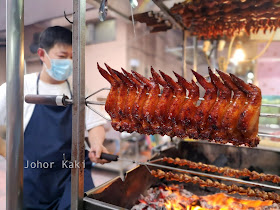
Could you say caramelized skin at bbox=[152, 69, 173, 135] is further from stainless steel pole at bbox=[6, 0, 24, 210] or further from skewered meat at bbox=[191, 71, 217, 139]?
stainless steel pole at bbox=[6, 0, 24, 210]

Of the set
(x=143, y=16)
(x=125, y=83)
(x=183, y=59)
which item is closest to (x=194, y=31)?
(x=183, y=59)

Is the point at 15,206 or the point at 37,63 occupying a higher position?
the point at 37,63

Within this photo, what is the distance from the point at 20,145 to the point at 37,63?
98cm

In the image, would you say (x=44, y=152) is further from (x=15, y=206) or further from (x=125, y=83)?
(x=125, y=83)

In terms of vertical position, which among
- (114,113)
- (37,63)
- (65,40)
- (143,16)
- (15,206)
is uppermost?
(143,16)

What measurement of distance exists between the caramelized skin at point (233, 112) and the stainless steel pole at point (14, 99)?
1.05 meters

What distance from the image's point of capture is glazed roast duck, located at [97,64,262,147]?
3.84 ft

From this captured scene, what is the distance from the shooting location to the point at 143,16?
2117mm

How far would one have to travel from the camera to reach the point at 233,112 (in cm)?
119

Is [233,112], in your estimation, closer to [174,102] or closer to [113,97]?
[174,102]

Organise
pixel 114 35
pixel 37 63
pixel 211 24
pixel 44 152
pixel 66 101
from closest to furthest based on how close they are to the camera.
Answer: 1. pixel 66 101
2. pixel 37 63
3. pixel 44 152
4. pixel 211 24
5. pixel 114 35

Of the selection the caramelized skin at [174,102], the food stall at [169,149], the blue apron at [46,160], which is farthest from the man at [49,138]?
the caramelized skin at [174,102]

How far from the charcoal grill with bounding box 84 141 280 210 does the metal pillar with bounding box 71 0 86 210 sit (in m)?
0.08

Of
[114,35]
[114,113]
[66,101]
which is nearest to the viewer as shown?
[66,101]
